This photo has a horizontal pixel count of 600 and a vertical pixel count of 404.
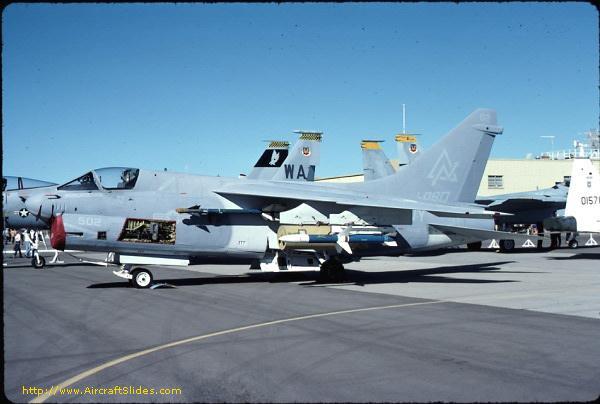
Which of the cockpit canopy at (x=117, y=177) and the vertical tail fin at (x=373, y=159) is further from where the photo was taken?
the vertical tail fin at (x=373, y=159)

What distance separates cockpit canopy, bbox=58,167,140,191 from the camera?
48.6ft

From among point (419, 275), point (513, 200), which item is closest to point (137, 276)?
point (419, 275)

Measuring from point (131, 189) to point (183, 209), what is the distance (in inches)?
60.2

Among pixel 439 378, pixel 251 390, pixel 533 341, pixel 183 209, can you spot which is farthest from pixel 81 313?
pixel 533 341

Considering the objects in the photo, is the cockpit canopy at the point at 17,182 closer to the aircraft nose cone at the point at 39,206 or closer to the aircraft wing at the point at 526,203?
the aircraft nose cone at the point at 39,206

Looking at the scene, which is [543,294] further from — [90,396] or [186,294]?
[90,396]

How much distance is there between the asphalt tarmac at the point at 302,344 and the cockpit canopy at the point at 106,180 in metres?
2.81

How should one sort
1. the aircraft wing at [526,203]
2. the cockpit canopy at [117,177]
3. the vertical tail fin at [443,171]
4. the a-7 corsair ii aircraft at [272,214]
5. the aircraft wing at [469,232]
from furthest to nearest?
the aircraft wing at [526,203]
the vertical tail fin at [443,171]
the aircraft wing at [469,232]
the cockpit canopy at [117,177]
the a-7 corsair ii aircraft at [272,214]

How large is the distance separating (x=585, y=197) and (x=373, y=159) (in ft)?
37.7

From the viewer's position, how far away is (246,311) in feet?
36.5

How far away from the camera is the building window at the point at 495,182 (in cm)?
5834

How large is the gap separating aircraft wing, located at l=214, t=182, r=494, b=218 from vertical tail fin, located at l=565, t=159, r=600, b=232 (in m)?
11.2

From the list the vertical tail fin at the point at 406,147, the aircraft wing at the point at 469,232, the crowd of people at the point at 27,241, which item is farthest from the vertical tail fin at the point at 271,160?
the aircraft wing at the point at 469,232

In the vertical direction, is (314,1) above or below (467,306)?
above
